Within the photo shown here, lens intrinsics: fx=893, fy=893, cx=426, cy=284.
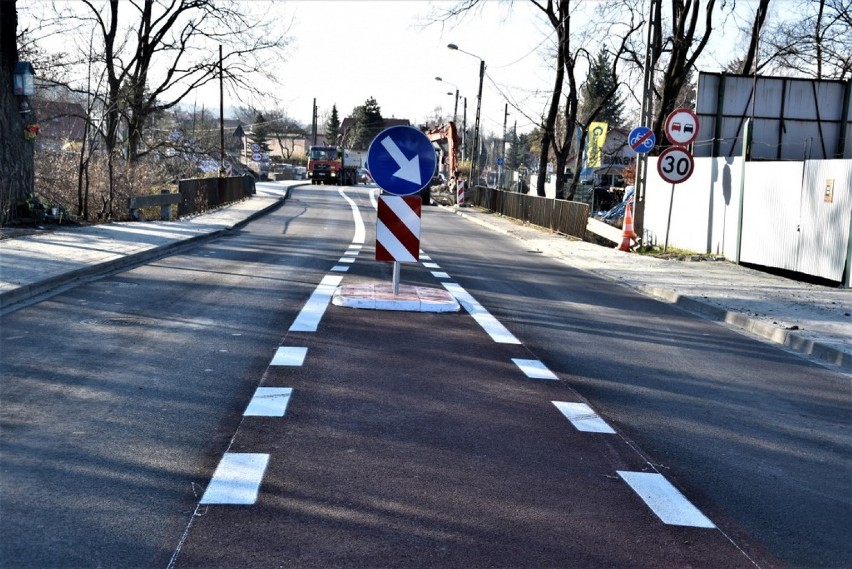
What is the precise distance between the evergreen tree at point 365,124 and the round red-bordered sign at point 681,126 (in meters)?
119

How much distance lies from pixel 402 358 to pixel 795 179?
10.8 meters

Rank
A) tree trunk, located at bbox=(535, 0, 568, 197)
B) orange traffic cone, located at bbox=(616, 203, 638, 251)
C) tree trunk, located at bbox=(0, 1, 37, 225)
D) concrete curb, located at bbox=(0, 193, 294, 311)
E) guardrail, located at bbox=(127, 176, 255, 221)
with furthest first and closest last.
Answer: tree trunk, located at bbox=(535, 0, 568, 197), guardrail, located at bbox=(127, 176, 255, 221), orange traffic cone, located at bbox=(616, 203, 638, 251), tree trunk, located at bbox=(0, 1, 37, 225), concrete curb, located at bbox=(0, 193, 294, 311)

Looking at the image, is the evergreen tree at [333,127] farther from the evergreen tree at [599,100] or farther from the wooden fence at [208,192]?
the wooden fence at [208,192]

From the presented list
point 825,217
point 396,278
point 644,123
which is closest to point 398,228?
point 396,278

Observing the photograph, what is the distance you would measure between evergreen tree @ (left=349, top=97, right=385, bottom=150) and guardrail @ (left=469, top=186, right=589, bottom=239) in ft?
305

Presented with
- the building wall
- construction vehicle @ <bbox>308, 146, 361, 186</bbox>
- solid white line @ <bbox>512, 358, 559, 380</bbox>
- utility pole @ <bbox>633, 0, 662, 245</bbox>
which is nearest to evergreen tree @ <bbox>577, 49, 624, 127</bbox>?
construction vehicle @ <bbox>308, 146, 361, 186</bbox>

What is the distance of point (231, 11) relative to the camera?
127ft

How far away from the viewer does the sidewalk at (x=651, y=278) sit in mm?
10562

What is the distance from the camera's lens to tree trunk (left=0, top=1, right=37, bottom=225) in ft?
59.5

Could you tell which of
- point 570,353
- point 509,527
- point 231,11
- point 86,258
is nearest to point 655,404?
point 570,353

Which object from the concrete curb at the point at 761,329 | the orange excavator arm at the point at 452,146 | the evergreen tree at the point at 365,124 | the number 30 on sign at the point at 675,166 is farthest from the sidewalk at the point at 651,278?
the evergreen tree at the point at 365,124

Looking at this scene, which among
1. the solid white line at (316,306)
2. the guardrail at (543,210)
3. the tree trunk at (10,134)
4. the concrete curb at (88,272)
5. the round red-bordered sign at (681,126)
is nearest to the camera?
the solid white line at (316,306)

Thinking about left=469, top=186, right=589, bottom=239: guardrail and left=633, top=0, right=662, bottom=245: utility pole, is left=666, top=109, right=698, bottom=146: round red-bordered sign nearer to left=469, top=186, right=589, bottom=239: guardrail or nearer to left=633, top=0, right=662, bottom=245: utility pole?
left=633, top=0, right=662, bottom=245: utility pole

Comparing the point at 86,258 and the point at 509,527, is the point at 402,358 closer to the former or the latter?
the point at 509,527
